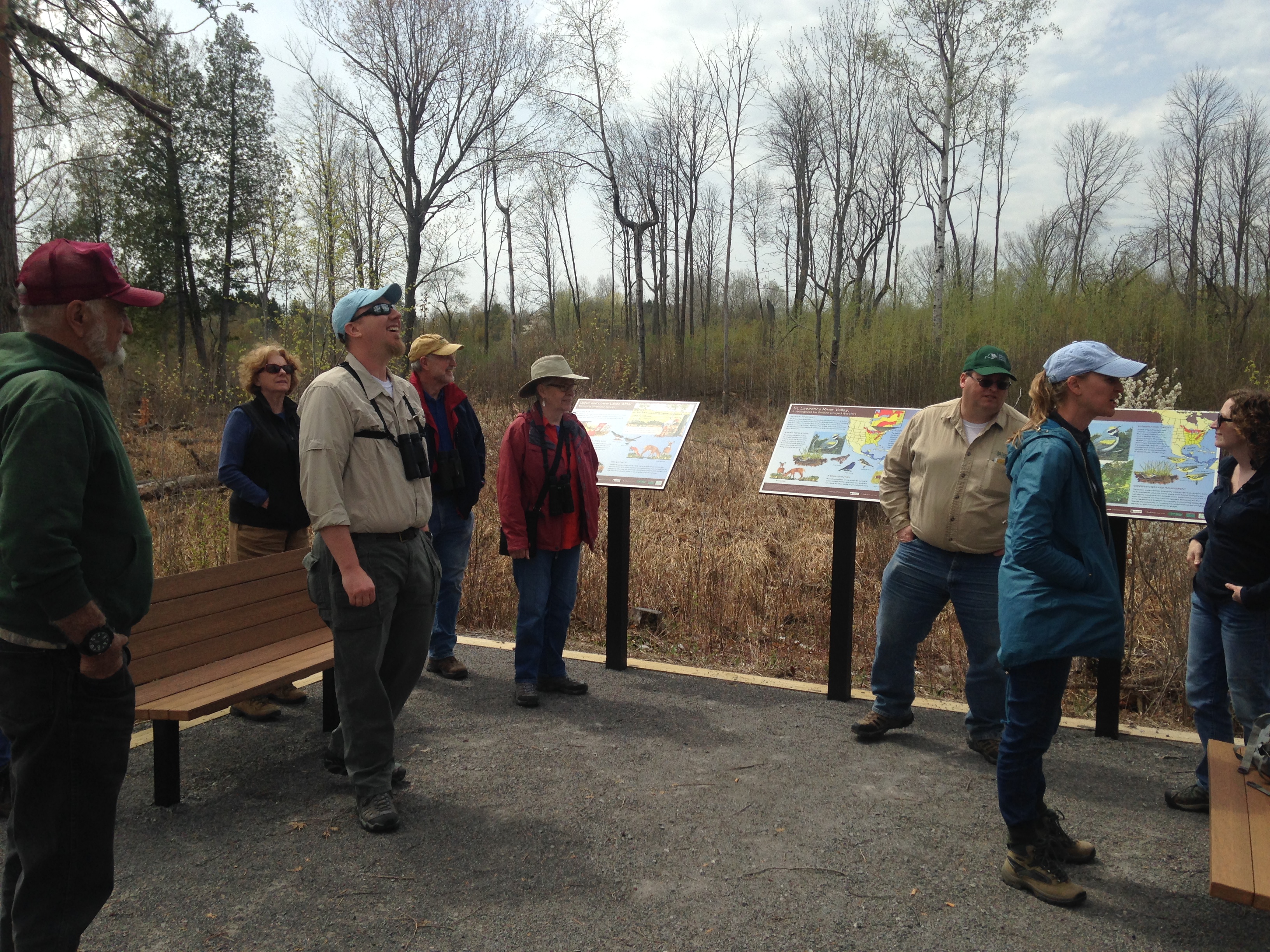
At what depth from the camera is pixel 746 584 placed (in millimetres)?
7160

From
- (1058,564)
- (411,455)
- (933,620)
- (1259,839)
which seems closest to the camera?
(1259,839)

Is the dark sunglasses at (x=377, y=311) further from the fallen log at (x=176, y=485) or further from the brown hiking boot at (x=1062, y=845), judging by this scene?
the fallen log at (x=176, y=485)

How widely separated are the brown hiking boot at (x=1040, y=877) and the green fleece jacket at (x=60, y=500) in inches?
114

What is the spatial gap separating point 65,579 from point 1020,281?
64.2ft

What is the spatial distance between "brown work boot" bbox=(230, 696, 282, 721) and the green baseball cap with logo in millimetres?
3888

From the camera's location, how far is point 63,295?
202 centimetres

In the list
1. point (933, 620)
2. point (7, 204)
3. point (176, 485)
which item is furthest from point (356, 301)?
point (176, 485)

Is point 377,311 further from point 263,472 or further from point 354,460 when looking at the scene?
point 263,472

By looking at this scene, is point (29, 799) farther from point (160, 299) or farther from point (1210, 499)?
point (1210, 499)

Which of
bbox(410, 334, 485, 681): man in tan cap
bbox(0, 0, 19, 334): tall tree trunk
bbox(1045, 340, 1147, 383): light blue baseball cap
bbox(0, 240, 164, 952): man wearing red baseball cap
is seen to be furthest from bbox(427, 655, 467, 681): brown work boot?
bbox(0, 0, 19, 334): tall tree trunk

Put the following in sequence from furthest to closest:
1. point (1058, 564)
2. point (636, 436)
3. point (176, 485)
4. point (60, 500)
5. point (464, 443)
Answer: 1. point (176, 485)
2. point (636, 436)
3. point (464, 443)
4. point (1058, 564)
5. point (60, 500)

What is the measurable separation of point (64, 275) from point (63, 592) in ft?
2.52

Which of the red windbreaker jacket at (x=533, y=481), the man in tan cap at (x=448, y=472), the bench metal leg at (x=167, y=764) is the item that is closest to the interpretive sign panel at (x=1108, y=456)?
the red windbreaker jacket at (x=533, y=481)

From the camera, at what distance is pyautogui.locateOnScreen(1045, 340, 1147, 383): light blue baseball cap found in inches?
108
